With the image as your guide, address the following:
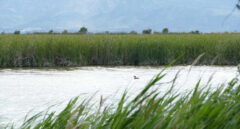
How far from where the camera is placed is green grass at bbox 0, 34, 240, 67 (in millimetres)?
14109

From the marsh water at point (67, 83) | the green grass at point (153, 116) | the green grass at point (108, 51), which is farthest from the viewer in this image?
the green grass at point (108, 51)

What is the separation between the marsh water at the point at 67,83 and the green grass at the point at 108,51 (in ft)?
2.57

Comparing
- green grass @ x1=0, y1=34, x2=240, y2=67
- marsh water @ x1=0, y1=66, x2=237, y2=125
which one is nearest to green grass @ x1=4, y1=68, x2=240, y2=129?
marsh water @ x1=0, y1=66, x2=237, y2=125

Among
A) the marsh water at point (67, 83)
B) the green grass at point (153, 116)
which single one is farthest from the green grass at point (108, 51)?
the green grass at point (153, 116)

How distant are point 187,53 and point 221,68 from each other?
5.13 feet

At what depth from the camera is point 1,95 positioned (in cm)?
969

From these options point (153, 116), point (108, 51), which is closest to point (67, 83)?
point (108, 51)

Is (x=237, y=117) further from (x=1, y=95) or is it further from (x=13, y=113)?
(x=1, y=95)

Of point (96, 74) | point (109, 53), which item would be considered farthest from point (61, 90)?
point (109, 53)

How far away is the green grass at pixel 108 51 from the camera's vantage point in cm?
1411

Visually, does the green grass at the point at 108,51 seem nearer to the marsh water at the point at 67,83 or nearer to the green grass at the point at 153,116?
the marsh water at the point at 67,83

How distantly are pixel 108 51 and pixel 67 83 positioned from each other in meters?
3.76

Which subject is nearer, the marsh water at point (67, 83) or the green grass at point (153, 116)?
the green grass at point (153, 116)

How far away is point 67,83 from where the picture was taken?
36.9 feet
